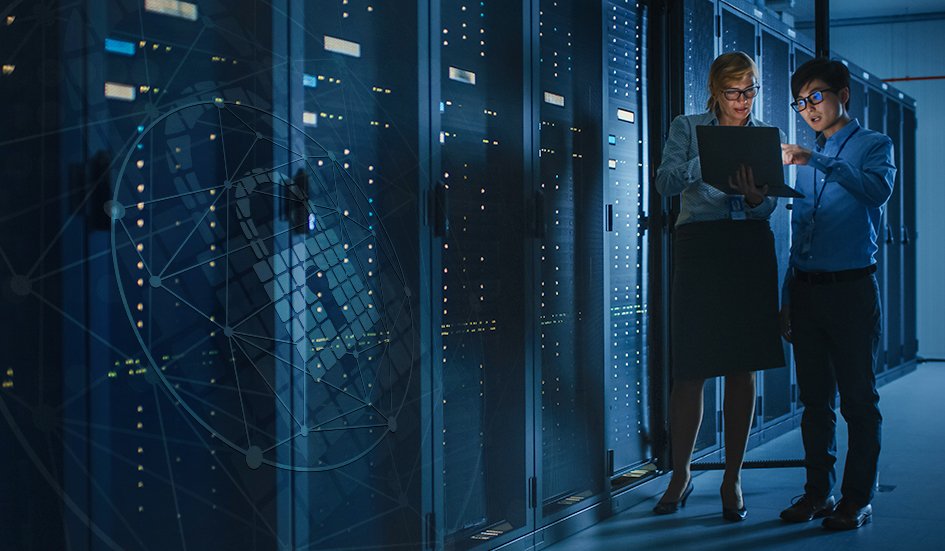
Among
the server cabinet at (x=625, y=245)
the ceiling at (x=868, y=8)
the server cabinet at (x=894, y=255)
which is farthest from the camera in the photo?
the ceiling at (x=868, y=8)

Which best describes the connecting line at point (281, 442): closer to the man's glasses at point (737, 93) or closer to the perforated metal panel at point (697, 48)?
the man's glasses at point (737, 93)

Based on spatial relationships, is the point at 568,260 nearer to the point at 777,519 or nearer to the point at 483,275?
the point at 483,275

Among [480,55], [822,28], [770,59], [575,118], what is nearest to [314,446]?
[480,55]

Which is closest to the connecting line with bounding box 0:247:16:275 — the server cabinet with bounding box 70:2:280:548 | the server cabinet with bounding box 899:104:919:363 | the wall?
the server cabinet with bounding box 70:2:280:548

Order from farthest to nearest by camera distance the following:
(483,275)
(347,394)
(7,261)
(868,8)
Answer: (868,8), (483,275), (347,394), (7,261)

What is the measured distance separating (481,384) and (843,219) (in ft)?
4.34

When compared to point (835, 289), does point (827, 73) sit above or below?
above

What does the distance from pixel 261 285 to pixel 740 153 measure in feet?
5.37

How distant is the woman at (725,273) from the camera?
126 inches

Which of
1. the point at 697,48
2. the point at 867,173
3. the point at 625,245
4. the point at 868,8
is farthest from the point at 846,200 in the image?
the point at 868,8

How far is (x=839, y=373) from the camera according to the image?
3.19 metres

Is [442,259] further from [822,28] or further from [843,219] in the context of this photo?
[822,28]

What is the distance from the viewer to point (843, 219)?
10.5ft

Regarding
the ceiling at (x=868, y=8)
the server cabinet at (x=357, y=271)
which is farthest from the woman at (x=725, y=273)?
the ceiling at (x=868, y=8)
